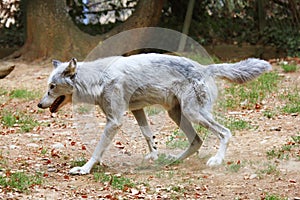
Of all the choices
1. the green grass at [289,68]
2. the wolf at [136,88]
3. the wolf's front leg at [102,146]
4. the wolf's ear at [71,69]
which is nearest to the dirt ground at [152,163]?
the wolf's front leg at [102,146]

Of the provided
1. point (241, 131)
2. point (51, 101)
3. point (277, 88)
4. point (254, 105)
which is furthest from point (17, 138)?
point (277, 88)

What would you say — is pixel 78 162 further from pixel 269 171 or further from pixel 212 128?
pixel 269 171

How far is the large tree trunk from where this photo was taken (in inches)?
438

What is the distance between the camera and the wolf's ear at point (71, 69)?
590 cm

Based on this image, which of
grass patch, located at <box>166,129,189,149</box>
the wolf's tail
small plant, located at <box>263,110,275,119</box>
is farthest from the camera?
small plant, located at <box>263,110,275,119</box>

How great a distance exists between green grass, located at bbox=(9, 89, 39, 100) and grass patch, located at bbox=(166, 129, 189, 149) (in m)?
2.86

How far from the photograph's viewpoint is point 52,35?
438 inches

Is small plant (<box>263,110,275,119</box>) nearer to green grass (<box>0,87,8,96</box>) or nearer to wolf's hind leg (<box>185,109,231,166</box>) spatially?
wolf's hind leg (<box>185,109,231,166</box>)

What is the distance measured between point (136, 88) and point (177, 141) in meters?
1.25

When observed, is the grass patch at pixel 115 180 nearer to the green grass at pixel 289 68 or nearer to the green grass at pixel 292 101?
the green grass at pixel 292 101

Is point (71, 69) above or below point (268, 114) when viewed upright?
above

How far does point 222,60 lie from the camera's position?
12234 millimetres

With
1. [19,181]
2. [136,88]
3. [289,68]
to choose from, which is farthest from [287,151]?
[289,68]

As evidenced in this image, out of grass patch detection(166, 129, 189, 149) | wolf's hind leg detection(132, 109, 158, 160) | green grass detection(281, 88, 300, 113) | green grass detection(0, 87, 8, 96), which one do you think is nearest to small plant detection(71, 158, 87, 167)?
wolf's hind leg detection(132, 109, 158, 160)
